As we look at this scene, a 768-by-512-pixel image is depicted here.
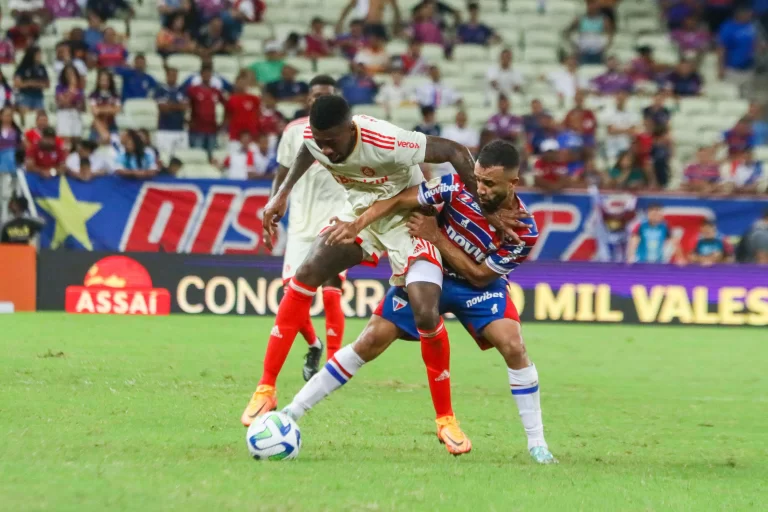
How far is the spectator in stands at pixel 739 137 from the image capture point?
2125cm

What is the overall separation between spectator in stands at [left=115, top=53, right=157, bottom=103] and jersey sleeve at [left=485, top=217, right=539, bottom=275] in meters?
13.3

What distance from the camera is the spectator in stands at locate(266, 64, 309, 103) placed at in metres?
19.9

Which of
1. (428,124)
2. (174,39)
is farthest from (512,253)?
(174,39)

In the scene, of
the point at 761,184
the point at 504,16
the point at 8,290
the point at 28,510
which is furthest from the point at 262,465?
the point at 504,16

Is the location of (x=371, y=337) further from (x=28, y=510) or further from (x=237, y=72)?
(x=237, y=72)

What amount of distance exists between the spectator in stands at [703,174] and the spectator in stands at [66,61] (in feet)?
30.2

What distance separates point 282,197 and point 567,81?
15.0 metres

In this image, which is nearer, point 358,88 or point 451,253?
point 451,253

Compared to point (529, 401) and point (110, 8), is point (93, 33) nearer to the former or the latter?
point (110, 8)

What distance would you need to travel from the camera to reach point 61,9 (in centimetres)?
2097

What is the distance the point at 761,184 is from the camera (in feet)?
64.6

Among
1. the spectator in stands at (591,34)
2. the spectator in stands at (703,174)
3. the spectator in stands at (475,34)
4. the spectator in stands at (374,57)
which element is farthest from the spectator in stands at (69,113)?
the spectator in stands at (591,34)

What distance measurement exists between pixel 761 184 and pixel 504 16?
646 centimetres

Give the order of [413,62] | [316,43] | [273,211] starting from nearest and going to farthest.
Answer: [273,211] → [316,43] → [413,62]
